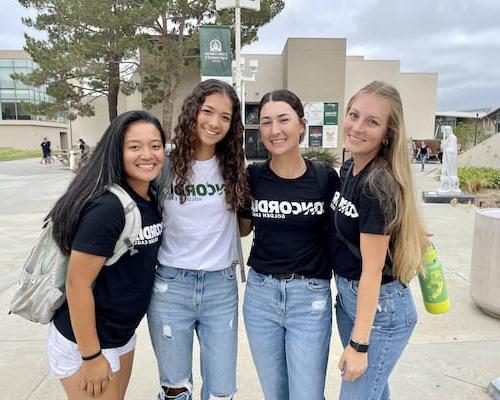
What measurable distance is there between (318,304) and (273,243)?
1.12 ft

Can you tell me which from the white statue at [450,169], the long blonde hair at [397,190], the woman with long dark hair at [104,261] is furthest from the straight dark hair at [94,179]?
the white statue at [450,169]

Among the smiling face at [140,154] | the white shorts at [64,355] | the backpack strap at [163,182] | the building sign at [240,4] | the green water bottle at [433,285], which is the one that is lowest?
the white shorts at [64,355]

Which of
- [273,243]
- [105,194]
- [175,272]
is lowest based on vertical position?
[175,272]

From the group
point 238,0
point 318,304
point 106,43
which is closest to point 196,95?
point 318,304

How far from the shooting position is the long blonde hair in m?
1.51

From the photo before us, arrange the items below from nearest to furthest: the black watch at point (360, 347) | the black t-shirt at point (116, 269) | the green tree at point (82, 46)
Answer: the black t-shirt at point (116, 269)
the black watch at point (360, 347)
the green tree at point (82, 46)

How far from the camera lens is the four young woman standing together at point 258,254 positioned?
1.55 meters

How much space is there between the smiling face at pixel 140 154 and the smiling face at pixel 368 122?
84 cm

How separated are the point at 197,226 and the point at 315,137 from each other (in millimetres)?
23156

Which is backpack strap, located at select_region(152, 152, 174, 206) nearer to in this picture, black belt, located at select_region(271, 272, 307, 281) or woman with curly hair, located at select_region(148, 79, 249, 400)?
woman with curly hair, located at select_region(148, 79, 249, 400)

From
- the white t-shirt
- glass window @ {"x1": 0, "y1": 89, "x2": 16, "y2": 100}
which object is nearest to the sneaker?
the white t-shirt

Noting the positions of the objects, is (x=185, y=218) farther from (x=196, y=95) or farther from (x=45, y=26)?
(x=45, y=26)

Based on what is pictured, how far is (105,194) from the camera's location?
60.6 inches

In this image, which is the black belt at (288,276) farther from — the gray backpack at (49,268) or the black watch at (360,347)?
the gray backpack at (49,268)
